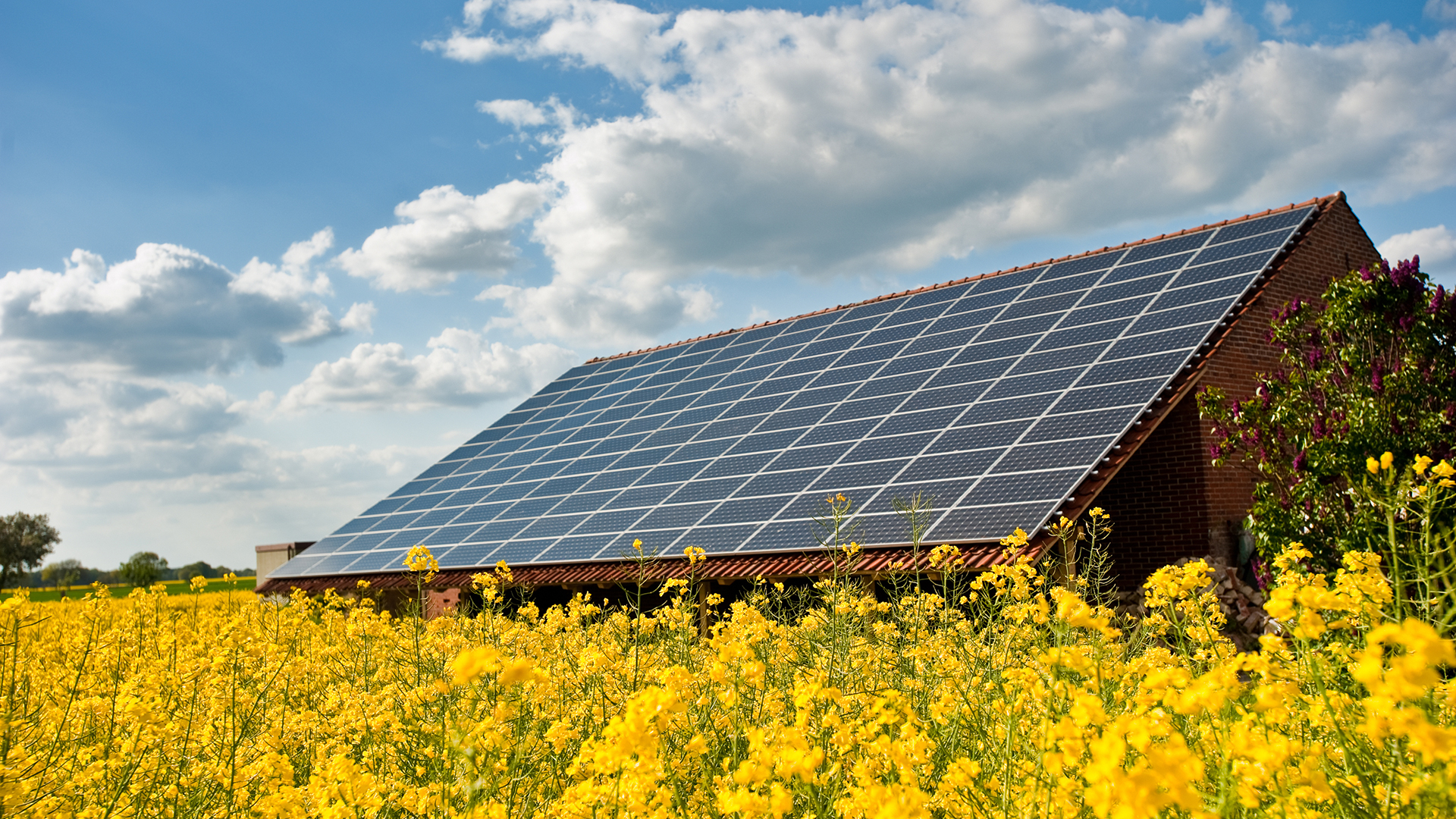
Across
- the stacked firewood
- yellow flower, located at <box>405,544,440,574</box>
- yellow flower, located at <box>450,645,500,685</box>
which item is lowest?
the stacked firewood

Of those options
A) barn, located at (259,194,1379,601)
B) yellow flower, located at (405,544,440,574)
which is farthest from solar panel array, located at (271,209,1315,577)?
yellow flower, located at (405,544,440,574)

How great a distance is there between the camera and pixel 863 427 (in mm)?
14367

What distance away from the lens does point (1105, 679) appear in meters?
4.07

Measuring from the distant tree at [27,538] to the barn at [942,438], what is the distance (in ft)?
127

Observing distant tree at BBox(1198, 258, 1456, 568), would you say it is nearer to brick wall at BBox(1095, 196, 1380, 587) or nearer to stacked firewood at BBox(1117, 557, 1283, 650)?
brick wall at BBox(1095, 196, 1380, 587)

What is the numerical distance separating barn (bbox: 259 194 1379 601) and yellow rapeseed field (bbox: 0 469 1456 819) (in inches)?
143

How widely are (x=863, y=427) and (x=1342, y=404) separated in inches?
243

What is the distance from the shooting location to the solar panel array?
1170 cm

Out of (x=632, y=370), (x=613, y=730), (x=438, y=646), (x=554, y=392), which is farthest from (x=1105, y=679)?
(x=554, y=392)

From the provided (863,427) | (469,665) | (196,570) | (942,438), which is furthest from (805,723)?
(196,570)

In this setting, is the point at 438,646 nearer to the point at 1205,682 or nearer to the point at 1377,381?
the point at 1205,682

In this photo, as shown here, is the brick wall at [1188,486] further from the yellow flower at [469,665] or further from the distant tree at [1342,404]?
the yellow flower at [469,665]

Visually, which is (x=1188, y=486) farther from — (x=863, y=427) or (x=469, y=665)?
(x=469, y=665)

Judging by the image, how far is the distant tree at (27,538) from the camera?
48812 mm
